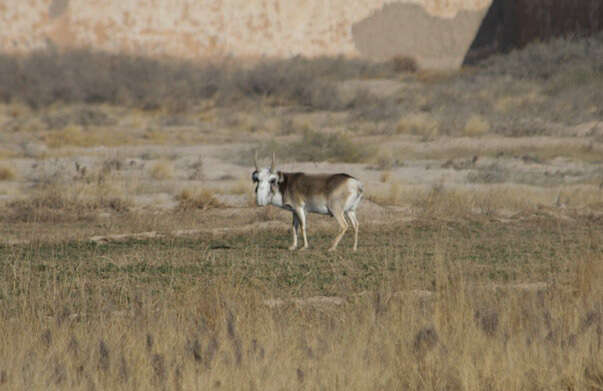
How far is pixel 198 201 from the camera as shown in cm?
1745

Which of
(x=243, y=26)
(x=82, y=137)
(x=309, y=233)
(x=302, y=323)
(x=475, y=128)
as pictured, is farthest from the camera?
(x=243, y=26)

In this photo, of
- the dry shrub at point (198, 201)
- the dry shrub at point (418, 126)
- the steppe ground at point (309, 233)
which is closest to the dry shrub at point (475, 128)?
the steppe ground at point (309, 233)

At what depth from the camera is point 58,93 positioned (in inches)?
1607

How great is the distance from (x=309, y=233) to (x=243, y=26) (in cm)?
3351

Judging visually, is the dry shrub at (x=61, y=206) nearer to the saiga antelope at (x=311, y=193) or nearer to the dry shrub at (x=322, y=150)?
the saiga antelope at (x=311, y=193)

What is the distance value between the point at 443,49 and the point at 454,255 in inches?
1535

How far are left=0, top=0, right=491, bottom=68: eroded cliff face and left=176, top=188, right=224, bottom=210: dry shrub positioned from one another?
26.5 m

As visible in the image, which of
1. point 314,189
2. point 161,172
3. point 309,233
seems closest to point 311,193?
point 314,189

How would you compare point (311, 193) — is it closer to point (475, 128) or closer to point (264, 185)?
point (264, 185)

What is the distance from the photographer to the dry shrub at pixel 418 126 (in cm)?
3199

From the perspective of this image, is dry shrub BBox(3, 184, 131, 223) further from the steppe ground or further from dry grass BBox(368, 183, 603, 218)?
dry grass BBox(368, 183, 603, 218)

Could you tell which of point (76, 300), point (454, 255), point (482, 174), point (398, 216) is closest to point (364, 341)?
point (76, 300)

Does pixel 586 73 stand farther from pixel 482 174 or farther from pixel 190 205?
pixel 190 205

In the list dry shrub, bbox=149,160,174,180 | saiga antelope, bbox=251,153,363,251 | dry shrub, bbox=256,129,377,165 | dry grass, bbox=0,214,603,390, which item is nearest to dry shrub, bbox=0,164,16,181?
dry shrub, bbox=149,160,174,180
